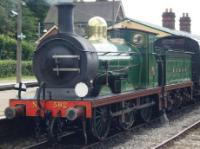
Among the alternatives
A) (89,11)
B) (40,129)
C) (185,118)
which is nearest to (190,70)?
(185,118)

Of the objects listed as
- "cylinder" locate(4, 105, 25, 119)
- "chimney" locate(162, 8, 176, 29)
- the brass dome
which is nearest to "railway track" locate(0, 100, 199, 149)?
"cylinder" locate(4, 105, 25, 119)

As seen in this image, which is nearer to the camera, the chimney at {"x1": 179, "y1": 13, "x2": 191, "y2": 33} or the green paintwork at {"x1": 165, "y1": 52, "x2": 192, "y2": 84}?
the green paintwork at {"x1": 165, "y1": 52, "x2": 192, "y2": 84}

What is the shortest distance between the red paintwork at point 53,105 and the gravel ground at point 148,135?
113 cm

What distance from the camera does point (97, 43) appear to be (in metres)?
11.5

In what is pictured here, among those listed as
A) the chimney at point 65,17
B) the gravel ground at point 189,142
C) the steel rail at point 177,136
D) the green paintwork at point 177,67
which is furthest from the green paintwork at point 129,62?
the gravel ground at point 189,142

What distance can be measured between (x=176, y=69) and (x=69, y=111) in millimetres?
7607

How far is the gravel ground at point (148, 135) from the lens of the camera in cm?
1078

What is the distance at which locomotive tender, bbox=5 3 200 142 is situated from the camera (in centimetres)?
1013

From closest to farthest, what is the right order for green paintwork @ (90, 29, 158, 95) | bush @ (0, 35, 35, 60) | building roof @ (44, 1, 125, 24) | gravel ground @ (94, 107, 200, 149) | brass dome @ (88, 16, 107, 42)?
1. gravel ground @ (94, 107, 200, 149)
2. green paintwork @ (90, 29, 158, 95)
3. brass dome @ (88, 16, 107, 42)
4. bush @ (0, 35, 35, 60)
5. building roof @ (44, 1, 125, 24)

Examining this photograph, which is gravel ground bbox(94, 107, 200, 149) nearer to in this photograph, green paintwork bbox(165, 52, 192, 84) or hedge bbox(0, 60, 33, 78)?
green paintwork bbox(165, 52, 192, 84)

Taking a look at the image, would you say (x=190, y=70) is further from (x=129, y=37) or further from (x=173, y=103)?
(x=129, y=37)

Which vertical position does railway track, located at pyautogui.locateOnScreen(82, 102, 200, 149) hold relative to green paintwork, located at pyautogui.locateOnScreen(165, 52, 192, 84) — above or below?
below

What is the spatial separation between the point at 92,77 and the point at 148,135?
2.65 metres

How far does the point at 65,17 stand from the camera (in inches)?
411
